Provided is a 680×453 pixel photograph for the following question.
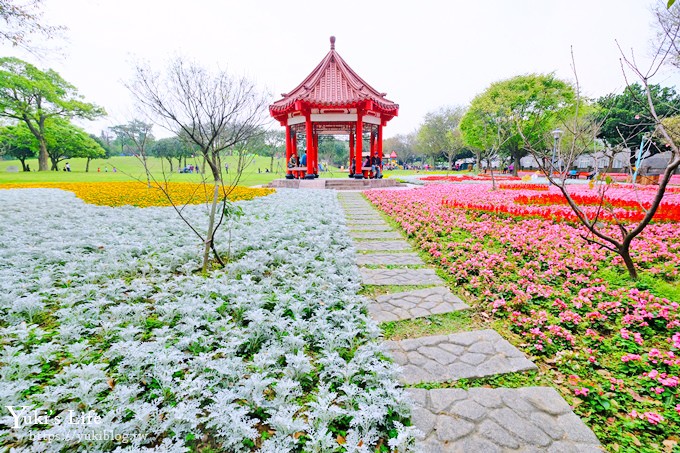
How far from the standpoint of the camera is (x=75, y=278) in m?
3.66

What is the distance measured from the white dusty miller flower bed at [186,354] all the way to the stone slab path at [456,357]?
0.28m

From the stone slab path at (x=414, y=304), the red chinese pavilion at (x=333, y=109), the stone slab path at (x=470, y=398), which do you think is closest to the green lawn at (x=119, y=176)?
the red chinese pavilion at (x=333, y=109)

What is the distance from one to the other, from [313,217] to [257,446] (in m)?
5.71

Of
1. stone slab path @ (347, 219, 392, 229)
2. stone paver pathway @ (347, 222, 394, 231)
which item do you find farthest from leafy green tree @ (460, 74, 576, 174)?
stone paver pathway @ (347, 222, 394, 231)

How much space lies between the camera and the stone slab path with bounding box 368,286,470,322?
3393 mm

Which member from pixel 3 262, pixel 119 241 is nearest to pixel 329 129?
pixel 119 241

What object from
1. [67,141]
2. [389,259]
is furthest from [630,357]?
[67,141]

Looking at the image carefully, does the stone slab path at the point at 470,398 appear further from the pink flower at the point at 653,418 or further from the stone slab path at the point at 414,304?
the pink flower at the point at 653,418

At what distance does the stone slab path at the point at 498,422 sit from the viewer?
1.81 metres

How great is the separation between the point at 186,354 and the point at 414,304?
2.38 metres

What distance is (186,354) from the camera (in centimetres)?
241

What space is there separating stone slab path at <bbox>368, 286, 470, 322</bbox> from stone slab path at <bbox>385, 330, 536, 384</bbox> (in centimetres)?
45

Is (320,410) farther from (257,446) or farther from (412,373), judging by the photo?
(412,373)

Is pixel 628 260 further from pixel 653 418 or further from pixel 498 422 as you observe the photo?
pixel 498 422
